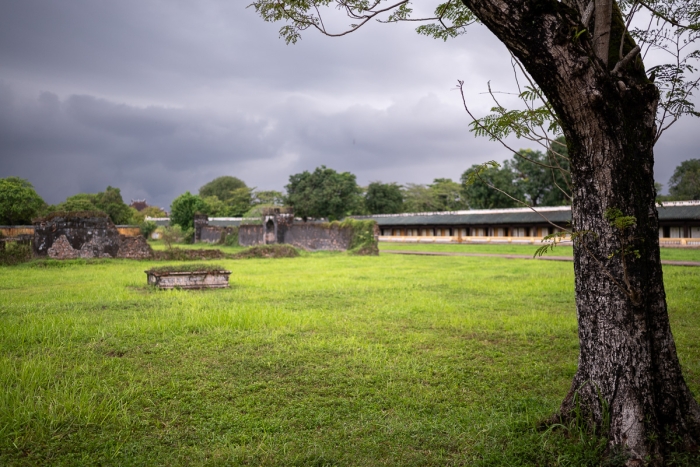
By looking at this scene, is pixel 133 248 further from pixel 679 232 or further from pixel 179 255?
pixel 679 232

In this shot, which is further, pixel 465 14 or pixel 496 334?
pixel 496 334

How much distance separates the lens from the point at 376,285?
36.6 ft

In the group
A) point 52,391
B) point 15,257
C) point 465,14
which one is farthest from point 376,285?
point 15,257

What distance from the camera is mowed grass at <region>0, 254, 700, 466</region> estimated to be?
3062mm

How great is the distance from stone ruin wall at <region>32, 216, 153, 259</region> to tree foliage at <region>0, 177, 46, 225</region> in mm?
12099

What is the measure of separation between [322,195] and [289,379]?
1486 inches

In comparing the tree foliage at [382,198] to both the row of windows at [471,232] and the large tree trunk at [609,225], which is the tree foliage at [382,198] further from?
the large tree trunk at [609,225]

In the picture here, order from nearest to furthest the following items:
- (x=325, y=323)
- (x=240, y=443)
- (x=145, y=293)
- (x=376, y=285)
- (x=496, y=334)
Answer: (x=240, y=443) < (x=496, y=334) < (x=325, y=323) < (x=145, y=293) < (x=376, y=285)

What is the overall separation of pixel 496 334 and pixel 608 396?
128 inches

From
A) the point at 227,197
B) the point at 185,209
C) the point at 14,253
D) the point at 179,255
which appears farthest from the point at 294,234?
the point at 227,197

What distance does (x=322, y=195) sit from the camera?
1645 inches

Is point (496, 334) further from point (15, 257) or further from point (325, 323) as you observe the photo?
point (15, 257)

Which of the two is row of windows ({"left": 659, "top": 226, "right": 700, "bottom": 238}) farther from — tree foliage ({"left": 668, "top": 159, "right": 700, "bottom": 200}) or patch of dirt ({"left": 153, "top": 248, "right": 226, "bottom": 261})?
patch of dirt ({"left": 153, "top": 248, "right": 226, "bottom": 261})

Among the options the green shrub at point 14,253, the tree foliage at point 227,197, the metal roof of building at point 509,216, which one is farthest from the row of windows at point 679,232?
the tree foliage at point 227,197
